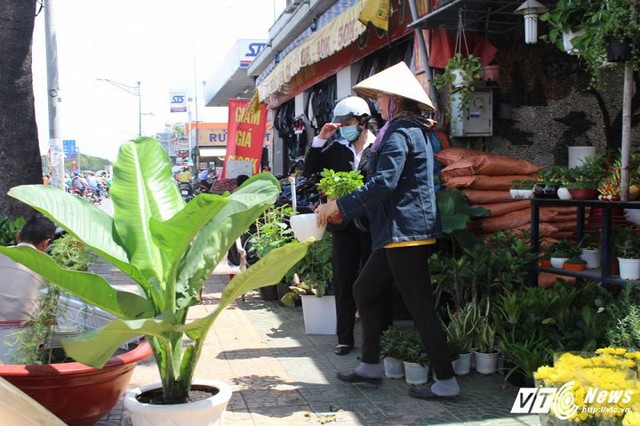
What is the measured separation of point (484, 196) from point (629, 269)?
1.73 m

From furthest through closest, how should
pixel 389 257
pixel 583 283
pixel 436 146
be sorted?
pixel 436 146, pixel 583 283, pixel 389 257

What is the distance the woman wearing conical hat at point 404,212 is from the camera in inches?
166

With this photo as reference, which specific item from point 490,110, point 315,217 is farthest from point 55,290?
point 490,110

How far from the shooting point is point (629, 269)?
4.53 metres

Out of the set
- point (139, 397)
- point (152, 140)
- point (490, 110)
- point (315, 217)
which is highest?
point (490, 110)

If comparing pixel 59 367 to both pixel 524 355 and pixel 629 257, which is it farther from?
pixel 629 257

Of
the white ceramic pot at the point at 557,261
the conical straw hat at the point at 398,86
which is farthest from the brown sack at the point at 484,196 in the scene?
the conical straw hat at the point at 398,86

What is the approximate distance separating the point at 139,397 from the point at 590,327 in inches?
113

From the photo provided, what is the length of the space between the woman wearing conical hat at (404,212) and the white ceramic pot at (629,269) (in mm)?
1298

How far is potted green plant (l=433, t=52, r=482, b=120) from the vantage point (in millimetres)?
6215

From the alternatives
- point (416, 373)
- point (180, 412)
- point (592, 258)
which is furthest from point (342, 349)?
point (180, 412)

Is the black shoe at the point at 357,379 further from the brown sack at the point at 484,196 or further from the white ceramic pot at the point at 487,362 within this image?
the brown sack at the point at 484,196

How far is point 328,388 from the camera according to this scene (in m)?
4.78

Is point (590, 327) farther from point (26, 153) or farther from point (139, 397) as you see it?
point (26, 153)
